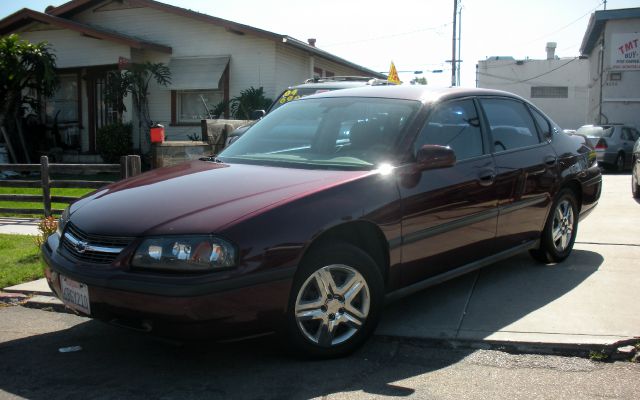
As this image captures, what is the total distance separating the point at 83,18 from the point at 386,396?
1848 centimetres

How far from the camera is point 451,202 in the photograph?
4.46 meters

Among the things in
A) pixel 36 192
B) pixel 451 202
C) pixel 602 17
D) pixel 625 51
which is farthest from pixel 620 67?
pixel 451 202

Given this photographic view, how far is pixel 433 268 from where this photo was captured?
14.6ft

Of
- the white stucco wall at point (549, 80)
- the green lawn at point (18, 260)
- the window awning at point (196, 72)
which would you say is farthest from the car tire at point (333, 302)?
the white stucco wall at point (549, 80)

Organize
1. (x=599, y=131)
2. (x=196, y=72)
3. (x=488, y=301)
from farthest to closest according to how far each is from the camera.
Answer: (x=599, y=131), (x=196, y=72), (x=488, y=301)

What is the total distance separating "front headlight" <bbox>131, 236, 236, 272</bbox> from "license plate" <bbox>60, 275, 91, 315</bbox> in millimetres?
448

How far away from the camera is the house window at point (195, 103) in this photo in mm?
17781

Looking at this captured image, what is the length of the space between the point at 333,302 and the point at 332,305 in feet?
0.06

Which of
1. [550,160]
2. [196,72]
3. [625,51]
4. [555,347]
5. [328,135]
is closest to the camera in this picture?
[555,347]

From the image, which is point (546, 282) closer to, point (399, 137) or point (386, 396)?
point (399, 137)

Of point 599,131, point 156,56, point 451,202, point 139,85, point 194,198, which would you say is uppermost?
point 156,56

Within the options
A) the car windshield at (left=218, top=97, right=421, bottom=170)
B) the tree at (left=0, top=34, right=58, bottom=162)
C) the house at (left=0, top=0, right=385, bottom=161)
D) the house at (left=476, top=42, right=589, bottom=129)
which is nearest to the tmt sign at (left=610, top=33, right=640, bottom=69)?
the house at (left=0, top=0, right=385, bottom=161)

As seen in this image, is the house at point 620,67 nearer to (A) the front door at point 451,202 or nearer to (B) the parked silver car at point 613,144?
(B) the parked silver car at point 613,144

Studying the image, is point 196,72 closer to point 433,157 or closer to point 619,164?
point 619,164
